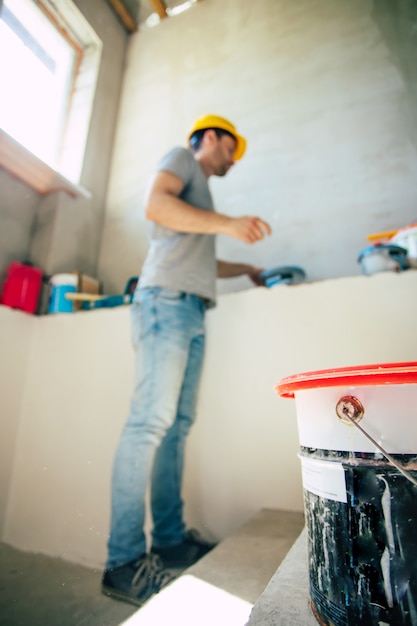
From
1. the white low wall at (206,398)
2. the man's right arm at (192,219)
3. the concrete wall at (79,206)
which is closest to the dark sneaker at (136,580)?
the white low wall at (206,398)

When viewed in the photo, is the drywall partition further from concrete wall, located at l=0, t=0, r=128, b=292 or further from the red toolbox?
concrete wall, located at l=0, t=0, r=128, b=292

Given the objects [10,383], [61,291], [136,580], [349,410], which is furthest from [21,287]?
[349,410]

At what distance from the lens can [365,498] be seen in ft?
1.28

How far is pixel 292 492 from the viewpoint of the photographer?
1.00 metres

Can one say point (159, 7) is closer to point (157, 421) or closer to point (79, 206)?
point (79, 206)

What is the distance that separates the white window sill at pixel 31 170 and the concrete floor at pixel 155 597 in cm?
158

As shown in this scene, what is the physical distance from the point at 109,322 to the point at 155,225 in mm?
506

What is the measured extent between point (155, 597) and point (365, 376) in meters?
0.54

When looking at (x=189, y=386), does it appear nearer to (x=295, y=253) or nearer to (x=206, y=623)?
(x=206, y=623)

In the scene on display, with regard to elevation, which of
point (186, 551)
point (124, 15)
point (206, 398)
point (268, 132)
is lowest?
point (186, 551)

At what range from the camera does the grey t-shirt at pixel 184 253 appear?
A: 105cm

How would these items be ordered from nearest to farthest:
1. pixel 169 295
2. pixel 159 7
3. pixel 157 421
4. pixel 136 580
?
1. pixel 136 580
2. pixel 157 421
3. pixel 169 295
4. pixel 159 7

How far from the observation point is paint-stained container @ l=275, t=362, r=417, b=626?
36cm

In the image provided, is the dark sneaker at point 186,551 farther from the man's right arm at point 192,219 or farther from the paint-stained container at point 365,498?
the man's right arm at point 192,219
